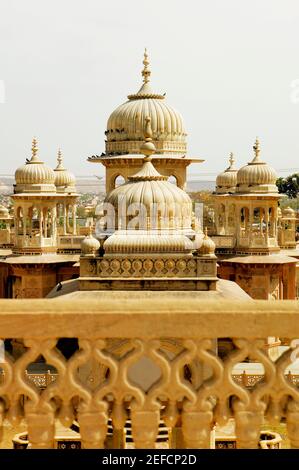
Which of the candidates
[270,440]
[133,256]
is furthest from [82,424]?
[133,256]

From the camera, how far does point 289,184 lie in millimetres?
56562

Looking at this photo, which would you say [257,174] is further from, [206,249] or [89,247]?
[89,247]

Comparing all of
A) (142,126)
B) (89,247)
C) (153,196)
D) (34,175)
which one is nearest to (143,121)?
(142,126)

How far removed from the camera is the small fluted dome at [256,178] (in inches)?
698

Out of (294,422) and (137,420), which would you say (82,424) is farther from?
(294,422)

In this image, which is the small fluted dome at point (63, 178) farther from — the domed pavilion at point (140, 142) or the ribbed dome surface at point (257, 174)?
the ribbed dome surface at point (257, 174)

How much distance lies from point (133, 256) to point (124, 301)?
968cm

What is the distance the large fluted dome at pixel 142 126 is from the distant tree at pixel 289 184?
127 ft

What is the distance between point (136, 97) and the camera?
18.7m

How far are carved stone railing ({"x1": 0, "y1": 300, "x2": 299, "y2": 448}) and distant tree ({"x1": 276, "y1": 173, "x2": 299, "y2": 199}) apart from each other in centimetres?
5423

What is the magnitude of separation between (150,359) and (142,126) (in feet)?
51.0

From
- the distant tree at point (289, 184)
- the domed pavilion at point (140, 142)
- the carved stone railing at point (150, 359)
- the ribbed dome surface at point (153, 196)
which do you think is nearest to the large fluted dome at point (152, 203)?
the ribbed dome surface at point (153, 196)

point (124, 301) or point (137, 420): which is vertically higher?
point (124, 301)

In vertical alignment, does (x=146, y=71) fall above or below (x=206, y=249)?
above
